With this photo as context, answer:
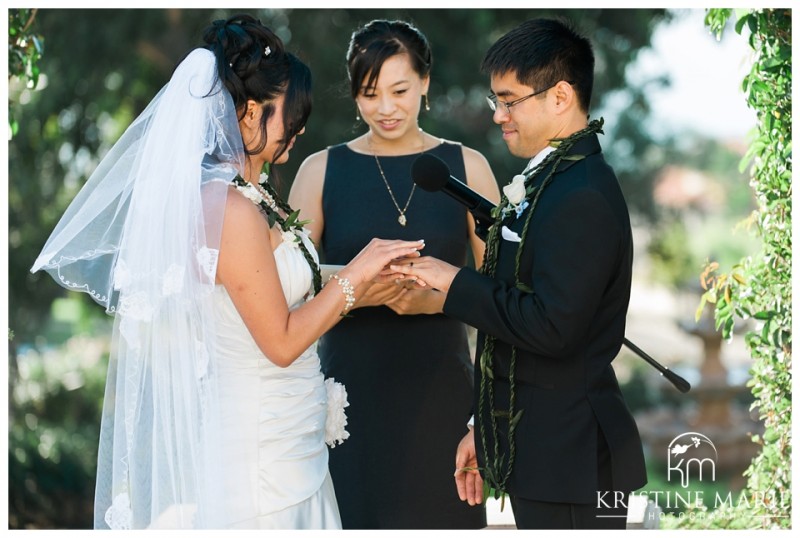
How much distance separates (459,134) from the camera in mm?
8977

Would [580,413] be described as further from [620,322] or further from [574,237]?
[574,237]

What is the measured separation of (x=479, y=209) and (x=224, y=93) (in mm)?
943

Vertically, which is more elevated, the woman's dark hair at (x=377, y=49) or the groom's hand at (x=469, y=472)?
the woman's dark hair at (x=377, y=49)

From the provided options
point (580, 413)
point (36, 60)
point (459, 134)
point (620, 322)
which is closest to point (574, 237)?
point (620, 322)

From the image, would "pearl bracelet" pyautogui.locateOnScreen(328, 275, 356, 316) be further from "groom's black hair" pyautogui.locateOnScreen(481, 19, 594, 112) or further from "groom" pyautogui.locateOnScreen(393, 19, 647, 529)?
"groom's black hair" pyautogui.locateOnScreen(481, 19, 594, 112)

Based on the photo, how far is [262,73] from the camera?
317cm

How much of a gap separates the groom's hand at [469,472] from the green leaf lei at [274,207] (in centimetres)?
76

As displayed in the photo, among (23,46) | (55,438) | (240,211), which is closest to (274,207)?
(240,211)

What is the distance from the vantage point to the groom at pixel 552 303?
2803 millimetres

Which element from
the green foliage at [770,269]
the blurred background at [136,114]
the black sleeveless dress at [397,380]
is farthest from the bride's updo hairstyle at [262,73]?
the blurred background at [136,114]

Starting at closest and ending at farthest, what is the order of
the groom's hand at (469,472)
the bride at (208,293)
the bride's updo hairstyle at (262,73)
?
1. the bride at (208,293)
2. the bride's updo hairstyle at (262,73)
3. the groom's hand at (469,472)

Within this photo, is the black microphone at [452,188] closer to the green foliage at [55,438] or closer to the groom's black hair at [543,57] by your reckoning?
the groom's black hair at [543,57]

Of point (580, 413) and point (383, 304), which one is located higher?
point (383, 304)

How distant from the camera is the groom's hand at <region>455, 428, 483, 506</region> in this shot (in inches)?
132
